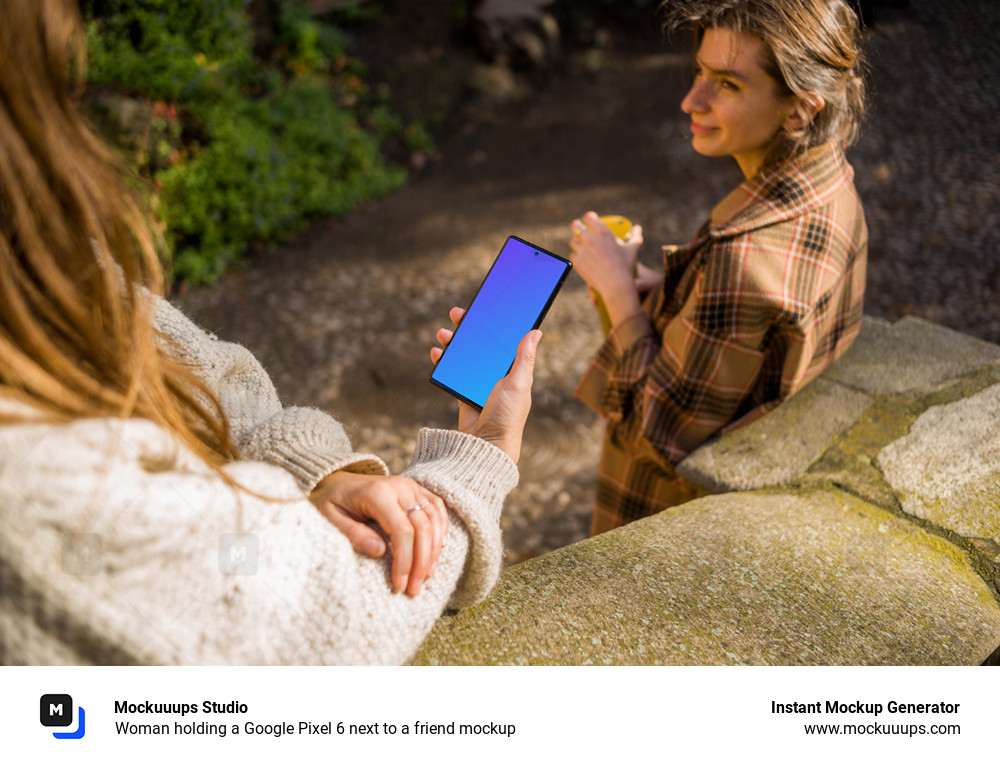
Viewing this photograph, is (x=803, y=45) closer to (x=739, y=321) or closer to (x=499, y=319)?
(x=739, y=321)

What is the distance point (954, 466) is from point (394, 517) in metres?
1.33

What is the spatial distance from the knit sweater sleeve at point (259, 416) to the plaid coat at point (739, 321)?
0.90 meters

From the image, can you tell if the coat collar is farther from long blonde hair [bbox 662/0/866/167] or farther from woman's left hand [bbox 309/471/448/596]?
woman's left hand [bbox 309/471/448/596]

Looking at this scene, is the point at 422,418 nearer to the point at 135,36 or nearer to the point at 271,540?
the point at 271,540

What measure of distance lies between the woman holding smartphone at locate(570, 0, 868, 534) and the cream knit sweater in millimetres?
890

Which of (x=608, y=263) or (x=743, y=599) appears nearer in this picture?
(x=743, y=599)

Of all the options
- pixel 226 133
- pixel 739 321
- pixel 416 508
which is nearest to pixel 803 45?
pixel 739 321

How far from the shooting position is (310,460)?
1.07 metres

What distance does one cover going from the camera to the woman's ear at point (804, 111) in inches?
61.3

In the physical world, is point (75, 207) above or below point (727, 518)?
above

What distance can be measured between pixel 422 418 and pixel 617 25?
5.33 metres

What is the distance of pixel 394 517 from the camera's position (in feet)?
3.25
